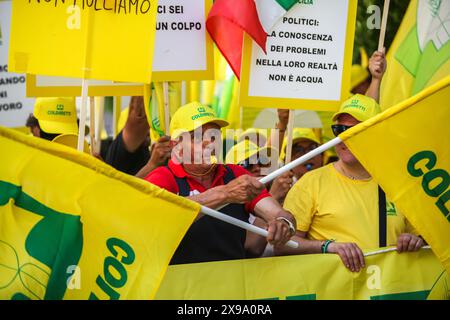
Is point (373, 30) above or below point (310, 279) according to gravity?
above

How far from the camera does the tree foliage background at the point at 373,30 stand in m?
12.0

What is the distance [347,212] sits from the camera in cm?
515

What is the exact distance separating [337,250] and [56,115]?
2.41m

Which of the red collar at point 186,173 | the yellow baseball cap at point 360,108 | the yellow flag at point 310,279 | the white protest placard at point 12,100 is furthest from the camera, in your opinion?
the white protest placard at point 12,100

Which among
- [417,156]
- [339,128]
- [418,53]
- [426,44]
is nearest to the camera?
[417,156]

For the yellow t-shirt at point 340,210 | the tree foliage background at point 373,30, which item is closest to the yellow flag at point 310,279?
the yellow t-shirt at point 340,210

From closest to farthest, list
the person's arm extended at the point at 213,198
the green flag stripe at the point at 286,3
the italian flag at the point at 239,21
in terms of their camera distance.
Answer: the person's arm extended at the point at 213,198 → the italian flag at the point at 239,21 → the green flag stripe at the point at 286,3

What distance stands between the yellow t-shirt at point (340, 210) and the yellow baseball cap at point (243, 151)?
106 cm

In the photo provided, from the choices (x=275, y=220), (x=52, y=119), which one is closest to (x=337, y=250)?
(x=275, y=220)

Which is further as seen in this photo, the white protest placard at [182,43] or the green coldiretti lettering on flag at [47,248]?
the white protest placard at [182,43]

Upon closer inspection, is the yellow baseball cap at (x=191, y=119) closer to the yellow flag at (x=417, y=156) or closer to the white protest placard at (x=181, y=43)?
the yellow flag at (x=417, y=156)

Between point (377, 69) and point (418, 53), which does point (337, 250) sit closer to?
point (377, 69)

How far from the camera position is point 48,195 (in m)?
4.11
